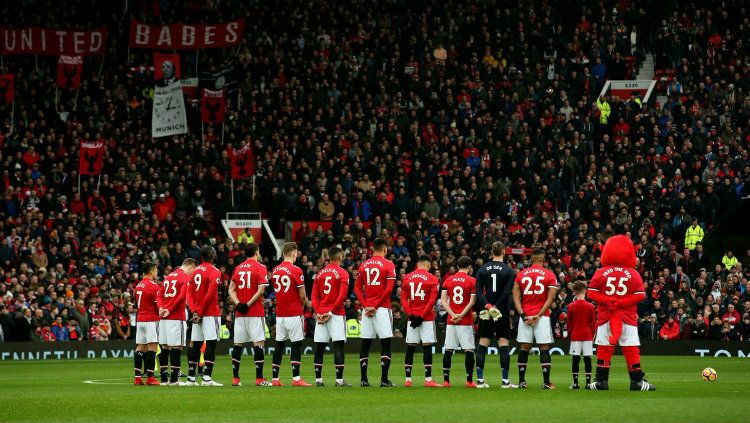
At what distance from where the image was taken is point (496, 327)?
71.3 feet

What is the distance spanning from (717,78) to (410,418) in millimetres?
34765

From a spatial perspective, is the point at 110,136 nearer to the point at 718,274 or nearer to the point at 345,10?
the point at 345,10

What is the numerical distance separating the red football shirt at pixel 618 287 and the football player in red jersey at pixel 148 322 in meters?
8.25

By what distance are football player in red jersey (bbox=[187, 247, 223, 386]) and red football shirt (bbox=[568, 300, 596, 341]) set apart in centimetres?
635

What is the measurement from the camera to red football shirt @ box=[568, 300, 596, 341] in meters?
22.3

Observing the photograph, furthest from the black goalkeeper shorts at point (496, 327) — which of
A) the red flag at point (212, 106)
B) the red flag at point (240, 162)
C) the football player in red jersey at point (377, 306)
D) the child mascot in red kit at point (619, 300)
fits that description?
the red flag at point (212, 106)

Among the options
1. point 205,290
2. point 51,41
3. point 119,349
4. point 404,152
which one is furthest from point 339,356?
point 51,41

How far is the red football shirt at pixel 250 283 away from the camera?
2303 cm

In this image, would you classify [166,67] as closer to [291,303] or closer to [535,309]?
[291,303]

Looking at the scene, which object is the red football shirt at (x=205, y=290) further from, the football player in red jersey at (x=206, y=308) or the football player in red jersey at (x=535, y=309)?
the football player in red jersey at (x=535, y=309)

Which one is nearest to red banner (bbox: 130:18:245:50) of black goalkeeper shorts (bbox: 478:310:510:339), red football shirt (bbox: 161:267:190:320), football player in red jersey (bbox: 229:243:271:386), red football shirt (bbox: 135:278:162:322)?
red football shirt (bbox: 135:278:162:322)

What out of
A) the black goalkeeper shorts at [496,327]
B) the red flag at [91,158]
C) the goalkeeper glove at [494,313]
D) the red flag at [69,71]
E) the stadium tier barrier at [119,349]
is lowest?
the stadium tier barrier at [119,349]

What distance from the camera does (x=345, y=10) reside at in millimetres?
52062

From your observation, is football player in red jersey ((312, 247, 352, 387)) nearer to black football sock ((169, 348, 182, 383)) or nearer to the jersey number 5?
black football sock ((169, 348, 182, 383))
